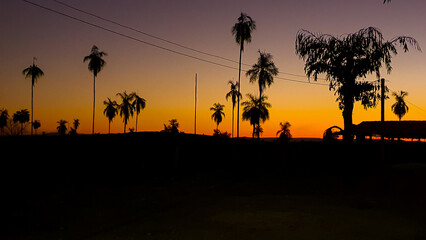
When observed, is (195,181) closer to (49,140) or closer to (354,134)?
(49,140)

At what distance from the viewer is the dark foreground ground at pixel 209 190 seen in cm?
1024

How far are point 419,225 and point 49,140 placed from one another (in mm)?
18606

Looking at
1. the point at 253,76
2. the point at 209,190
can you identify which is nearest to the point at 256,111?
the point at 253,76

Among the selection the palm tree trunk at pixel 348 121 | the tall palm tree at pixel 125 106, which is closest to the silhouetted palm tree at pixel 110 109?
the tall palm tree at pixel 125 106

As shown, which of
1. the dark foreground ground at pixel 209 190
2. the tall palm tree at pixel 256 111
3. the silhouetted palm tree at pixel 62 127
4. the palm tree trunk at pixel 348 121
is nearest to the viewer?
the dark foreground ground at pixel 209 190

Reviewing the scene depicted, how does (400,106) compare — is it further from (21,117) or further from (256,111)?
(21,117)

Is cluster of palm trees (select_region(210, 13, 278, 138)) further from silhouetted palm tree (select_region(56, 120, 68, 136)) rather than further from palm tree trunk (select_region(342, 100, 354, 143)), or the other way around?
silhouetted palm tree (select_region(56, 120, 68, 136))

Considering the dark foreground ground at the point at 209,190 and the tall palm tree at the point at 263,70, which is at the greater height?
the tall palm tree at the point at 263,70

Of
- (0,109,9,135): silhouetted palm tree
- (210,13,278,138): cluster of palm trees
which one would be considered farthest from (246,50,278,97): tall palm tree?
(0,109,9,135): silhouetted palm tree

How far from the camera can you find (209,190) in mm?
17922

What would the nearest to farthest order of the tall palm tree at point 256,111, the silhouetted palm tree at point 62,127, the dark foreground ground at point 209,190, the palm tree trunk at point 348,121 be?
the dark foreground ground at point 209,190 → the palm tree trunk at point 348,121 → the tall palm tree at point 256,111 → the silhouetted palm tree at point 62,127

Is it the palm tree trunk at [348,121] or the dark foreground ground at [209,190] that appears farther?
the palm tree trunk at [348,121]

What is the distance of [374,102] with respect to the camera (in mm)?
39688

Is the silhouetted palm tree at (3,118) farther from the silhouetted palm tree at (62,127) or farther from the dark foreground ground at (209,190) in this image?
the dark foreground ground at (209,190)
